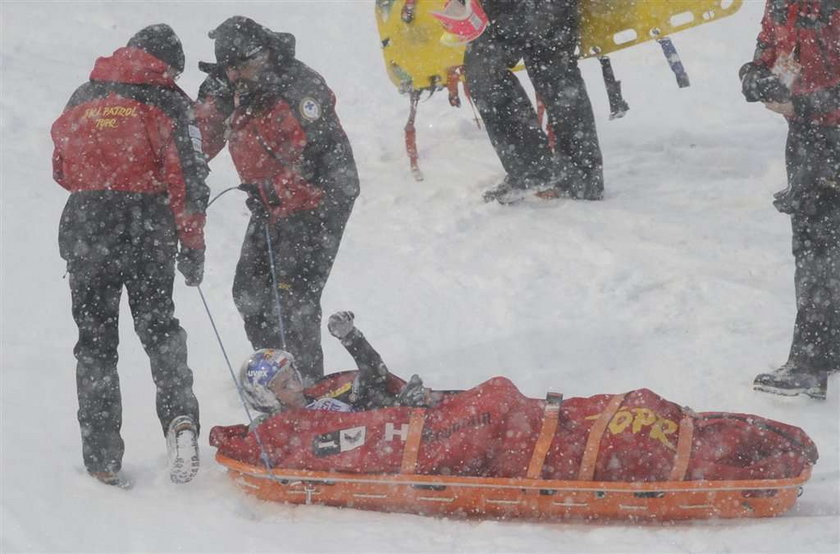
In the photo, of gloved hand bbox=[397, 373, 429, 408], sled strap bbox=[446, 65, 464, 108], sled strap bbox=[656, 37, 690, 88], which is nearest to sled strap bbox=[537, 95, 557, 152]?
sled strap bbox=[446, 65, 464, 108]

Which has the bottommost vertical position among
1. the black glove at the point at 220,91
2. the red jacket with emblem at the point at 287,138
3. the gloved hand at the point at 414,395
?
the gloved hand at the point at 414,395

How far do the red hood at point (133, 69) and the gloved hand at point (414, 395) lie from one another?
1.60 meters

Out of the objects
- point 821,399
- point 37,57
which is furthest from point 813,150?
point 37,57

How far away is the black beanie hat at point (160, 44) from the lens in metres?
4.40

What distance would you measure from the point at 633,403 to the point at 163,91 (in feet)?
7.29

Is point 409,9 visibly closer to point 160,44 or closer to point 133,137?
point 160,44

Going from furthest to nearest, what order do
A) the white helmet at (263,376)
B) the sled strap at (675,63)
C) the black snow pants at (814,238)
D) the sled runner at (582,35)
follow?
the sled runner at (582,35), the sled strap at (675,63), the black snow pants at (814,238), the white helmet at (263,376)

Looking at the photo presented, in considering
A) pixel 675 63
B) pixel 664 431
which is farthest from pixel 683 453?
pixel 675 63

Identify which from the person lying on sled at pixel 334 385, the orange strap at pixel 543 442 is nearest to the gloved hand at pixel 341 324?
the person lying on sled at pixel 334 385

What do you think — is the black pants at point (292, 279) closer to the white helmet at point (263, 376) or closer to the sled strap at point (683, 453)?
the white helmet at point (263, 376)

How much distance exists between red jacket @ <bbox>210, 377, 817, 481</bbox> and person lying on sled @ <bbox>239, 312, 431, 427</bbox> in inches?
5.2

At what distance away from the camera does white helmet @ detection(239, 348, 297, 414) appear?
460cm

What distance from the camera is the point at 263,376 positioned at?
461 cm

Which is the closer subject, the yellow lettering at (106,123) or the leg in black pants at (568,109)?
the yellow lettering at (106,123)
